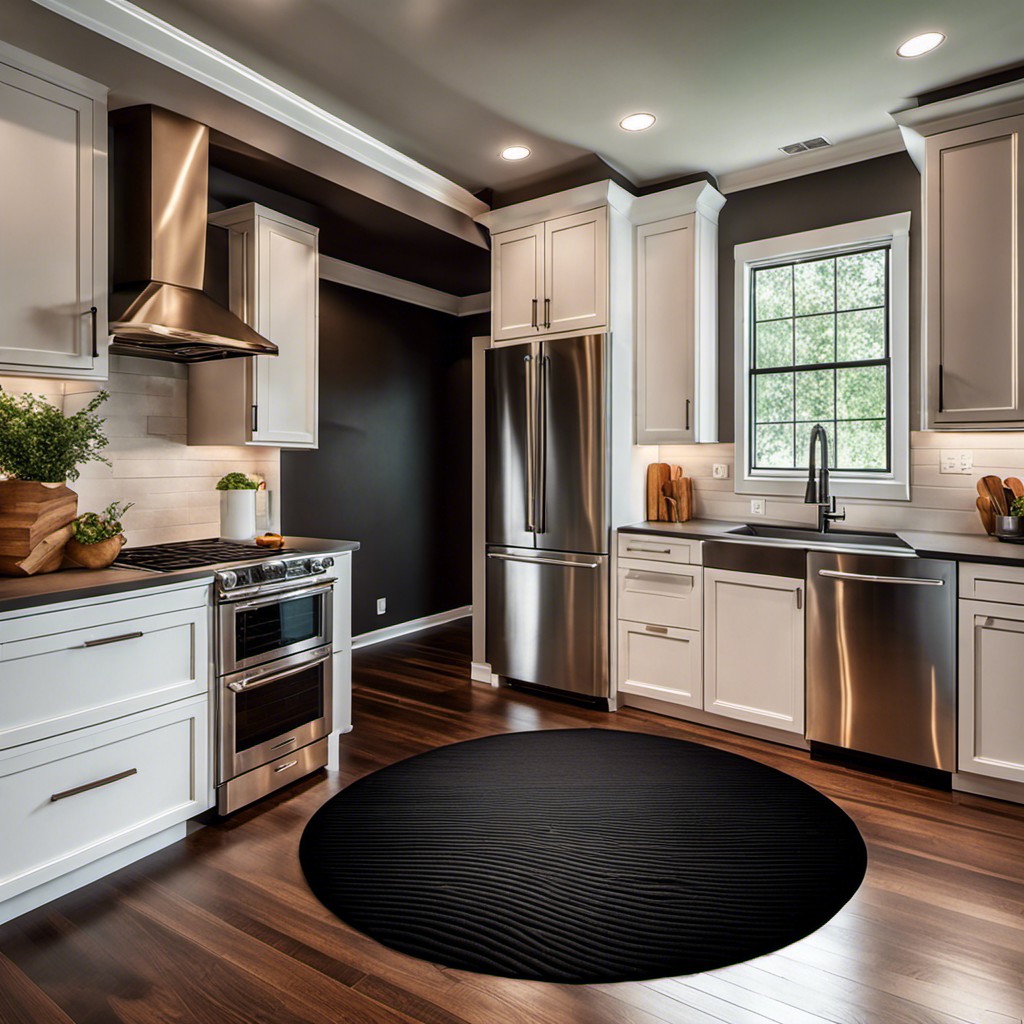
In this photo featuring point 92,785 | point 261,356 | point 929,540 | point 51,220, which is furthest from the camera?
point 261,356

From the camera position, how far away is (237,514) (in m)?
3.19

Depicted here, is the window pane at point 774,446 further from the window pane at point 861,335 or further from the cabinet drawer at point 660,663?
the cabinet drawer at point 660,663

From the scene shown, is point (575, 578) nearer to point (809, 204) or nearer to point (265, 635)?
point (265, 635)

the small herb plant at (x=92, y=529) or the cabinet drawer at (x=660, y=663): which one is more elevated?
the small herb plant at (x=92, y=529)

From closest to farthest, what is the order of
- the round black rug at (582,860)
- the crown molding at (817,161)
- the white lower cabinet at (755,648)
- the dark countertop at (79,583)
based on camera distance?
the round black rug at (582,860)
the dark countertop at (79,583)
the white lower cabinet at (755,648)
the crown molding at (817,161)

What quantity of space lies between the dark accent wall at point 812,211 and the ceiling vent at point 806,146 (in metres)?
0.16

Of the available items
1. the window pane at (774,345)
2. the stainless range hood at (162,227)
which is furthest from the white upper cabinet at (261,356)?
the window pane at (774,345)

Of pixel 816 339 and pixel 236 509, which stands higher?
pixel 816 339

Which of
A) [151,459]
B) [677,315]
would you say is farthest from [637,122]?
[151,459]

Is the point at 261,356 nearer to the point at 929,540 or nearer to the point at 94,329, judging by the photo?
the point at 94,329

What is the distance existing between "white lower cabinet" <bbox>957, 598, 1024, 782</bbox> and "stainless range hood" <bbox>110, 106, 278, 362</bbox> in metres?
3.09

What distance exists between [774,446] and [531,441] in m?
1.37

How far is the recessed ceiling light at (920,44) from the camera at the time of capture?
2668mm

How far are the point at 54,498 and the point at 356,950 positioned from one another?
1.73 meters
